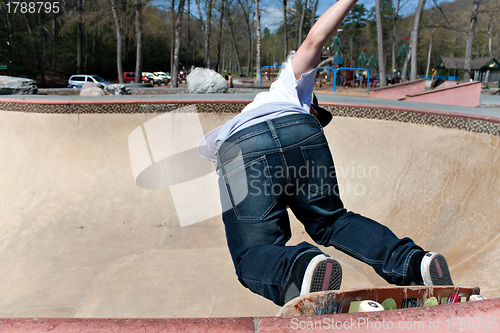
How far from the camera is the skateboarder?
5.09 ft

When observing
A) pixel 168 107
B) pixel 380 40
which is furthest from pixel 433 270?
pixel 380 40

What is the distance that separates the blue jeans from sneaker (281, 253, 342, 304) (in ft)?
0.49

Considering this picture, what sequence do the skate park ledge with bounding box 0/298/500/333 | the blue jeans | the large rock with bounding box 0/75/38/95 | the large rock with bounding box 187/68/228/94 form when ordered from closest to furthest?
the skate park ledge with bounding box 0/298/500/333, the blue jeans, the large rock with bounding box 0/75/38/95, the large rock with bounding box 187/68/228/94

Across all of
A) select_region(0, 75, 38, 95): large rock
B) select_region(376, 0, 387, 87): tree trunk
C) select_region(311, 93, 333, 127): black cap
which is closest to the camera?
select_region(311, 93, 333, 127): black cap

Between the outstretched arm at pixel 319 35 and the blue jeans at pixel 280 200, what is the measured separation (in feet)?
0.86

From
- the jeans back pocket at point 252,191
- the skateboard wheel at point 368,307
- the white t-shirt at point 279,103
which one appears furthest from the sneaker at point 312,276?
the white t-shirt at point 279,103

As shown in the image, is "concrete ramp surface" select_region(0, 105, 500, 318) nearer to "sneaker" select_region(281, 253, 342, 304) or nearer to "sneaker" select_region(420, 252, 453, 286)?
"sneaker" select_region(420, 252, 453, 286)

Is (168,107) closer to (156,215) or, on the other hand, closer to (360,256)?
(156,215)

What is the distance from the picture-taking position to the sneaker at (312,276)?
4.38ft

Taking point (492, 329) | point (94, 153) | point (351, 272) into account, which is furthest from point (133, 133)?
point (492, 329)

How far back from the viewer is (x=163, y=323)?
86 cm

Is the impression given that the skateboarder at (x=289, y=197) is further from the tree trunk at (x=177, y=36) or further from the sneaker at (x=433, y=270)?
the tree trunk at (x=177, y=36)

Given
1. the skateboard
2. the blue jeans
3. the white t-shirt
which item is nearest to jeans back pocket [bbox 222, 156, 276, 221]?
the blue jeans

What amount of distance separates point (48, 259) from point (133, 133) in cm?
268
